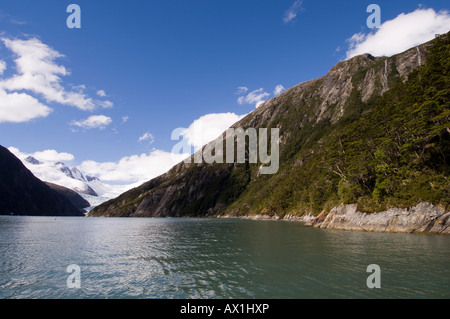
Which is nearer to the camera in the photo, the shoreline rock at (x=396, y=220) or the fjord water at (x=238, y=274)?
the fjord water at (x=238, y=274)

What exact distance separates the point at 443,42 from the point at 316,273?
70098 mm

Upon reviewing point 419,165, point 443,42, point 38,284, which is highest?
point 443,42

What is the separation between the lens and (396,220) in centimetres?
5266

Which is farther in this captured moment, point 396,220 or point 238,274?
point 396,220

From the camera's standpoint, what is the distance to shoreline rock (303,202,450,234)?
46.0 meters

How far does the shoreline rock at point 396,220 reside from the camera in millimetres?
45969

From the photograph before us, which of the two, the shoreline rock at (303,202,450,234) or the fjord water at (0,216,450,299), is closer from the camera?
the fjord water at (0,216,450,299)

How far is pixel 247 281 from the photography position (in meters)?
20.2

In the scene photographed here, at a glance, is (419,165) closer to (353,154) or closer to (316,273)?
(353,154)

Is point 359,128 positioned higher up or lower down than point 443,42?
lower down

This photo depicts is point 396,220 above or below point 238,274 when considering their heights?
above
